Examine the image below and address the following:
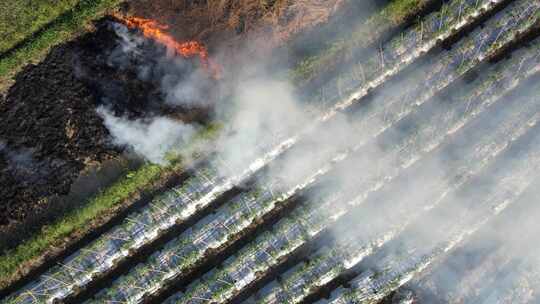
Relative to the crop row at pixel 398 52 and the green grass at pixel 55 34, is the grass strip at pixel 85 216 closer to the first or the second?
the crop row at pixel 398 52

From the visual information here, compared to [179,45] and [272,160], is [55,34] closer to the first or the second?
[179,45]

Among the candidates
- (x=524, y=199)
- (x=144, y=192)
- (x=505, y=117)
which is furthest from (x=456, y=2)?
(x=144, y=192)

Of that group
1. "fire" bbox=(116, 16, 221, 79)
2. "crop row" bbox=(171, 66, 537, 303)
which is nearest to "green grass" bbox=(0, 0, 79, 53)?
"fire" bbox=(116, 16, 221, 79)

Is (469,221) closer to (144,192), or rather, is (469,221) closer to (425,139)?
(425,139)

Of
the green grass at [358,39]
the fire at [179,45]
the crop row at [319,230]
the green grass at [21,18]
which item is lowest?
the crop row at [319,230]

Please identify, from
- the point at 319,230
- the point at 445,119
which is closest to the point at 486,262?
the point at 445,119

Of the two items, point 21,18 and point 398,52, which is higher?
point 21,18

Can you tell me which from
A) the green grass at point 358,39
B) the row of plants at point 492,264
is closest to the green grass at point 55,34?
the green grass at point 358,39
